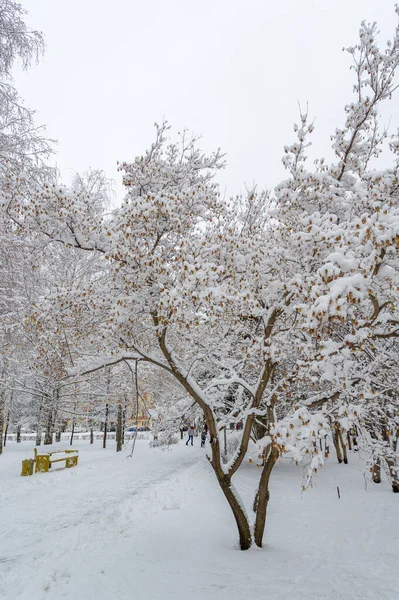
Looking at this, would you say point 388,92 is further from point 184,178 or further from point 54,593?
point 54,593

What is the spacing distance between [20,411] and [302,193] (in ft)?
94.4

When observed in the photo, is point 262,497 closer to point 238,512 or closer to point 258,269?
point 238,512

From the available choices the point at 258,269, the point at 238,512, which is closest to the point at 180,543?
the point at 238,512

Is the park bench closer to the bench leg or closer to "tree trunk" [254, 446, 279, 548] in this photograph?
the bench leg

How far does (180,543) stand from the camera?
21.2ft

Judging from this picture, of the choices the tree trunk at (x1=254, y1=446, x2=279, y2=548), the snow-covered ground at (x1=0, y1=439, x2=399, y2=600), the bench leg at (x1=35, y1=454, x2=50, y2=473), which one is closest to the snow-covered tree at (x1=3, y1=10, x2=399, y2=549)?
the tree trunk at (x1=254, y1=446, x2=279, y2=548)

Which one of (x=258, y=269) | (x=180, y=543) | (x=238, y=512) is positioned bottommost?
(x=180, y=543)

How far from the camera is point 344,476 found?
46.3ft

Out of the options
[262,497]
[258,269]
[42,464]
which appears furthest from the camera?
[42,464]

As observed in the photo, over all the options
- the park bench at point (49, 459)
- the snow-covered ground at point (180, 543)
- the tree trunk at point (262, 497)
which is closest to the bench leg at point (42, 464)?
the park bench at point (49, 459)

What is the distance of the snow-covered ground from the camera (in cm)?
480

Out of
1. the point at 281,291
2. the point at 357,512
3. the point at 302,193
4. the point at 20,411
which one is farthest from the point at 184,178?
the point at 20,411

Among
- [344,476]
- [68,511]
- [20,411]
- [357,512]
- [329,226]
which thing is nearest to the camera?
[329,226]

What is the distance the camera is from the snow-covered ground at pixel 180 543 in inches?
189
